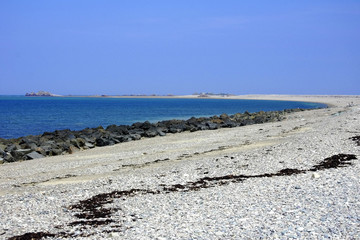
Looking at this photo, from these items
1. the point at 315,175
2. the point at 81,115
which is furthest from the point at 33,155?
the point at 81,115

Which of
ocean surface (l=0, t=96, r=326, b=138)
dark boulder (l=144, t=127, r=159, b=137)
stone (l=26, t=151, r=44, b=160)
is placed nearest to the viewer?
stone (l=26, t=151, r=44, b=160)

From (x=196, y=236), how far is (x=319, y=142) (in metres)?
11.4

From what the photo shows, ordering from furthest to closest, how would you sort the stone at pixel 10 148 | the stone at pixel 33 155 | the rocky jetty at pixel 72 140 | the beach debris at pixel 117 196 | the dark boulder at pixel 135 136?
the dark boulder at pixel 135 136
the stone at pixel 10 148
the rocky jetty at pixel 72 140
the stone at pixel 33 155
the beach debris at pixel 117 196

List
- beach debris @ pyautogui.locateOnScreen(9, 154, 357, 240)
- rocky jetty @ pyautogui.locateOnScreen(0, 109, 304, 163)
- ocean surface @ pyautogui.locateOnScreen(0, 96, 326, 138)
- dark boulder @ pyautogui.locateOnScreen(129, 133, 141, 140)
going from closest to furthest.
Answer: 1. beach debris @ pyautogui.locateOnScreen(9, 154, 357, 240)
2. rocky jetty @ pyautogui.locateOnScreen(0, 109, 304, 163)
3. dark boulder @ pyautogui.locateOnScreen(129, 133, 141, 140)
4. ocean surface @ pyautogui.locateOnScreen(0, 96, 326, 138)

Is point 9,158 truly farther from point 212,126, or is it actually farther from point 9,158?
point 212,126

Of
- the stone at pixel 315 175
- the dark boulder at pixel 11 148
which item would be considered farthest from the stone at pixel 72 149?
the stone at pixel 315 175

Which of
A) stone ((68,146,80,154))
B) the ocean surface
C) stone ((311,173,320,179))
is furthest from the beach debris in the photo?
the ocean surface

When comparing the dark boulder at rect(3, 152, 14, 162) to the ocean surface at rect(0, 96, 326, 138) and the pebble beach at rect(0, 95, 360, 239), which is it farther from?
the ocean surface at rect(0, 96, 326, 138)

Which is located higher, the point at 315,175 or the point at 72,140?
the point at 315,175

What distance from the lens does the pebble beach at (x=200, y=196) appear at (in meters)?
7.78

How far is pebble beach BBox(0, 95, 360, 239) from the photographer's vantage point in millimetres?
7784

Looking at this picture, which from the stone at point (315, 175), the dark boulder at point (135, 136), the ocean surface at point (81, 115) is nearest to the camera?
the stone at point (315, 175)

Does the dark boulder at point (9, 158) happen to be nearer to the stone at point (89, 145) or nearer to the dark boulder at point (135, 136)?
the stone at point (89, 145)

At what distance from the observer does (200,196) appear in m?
10.4
